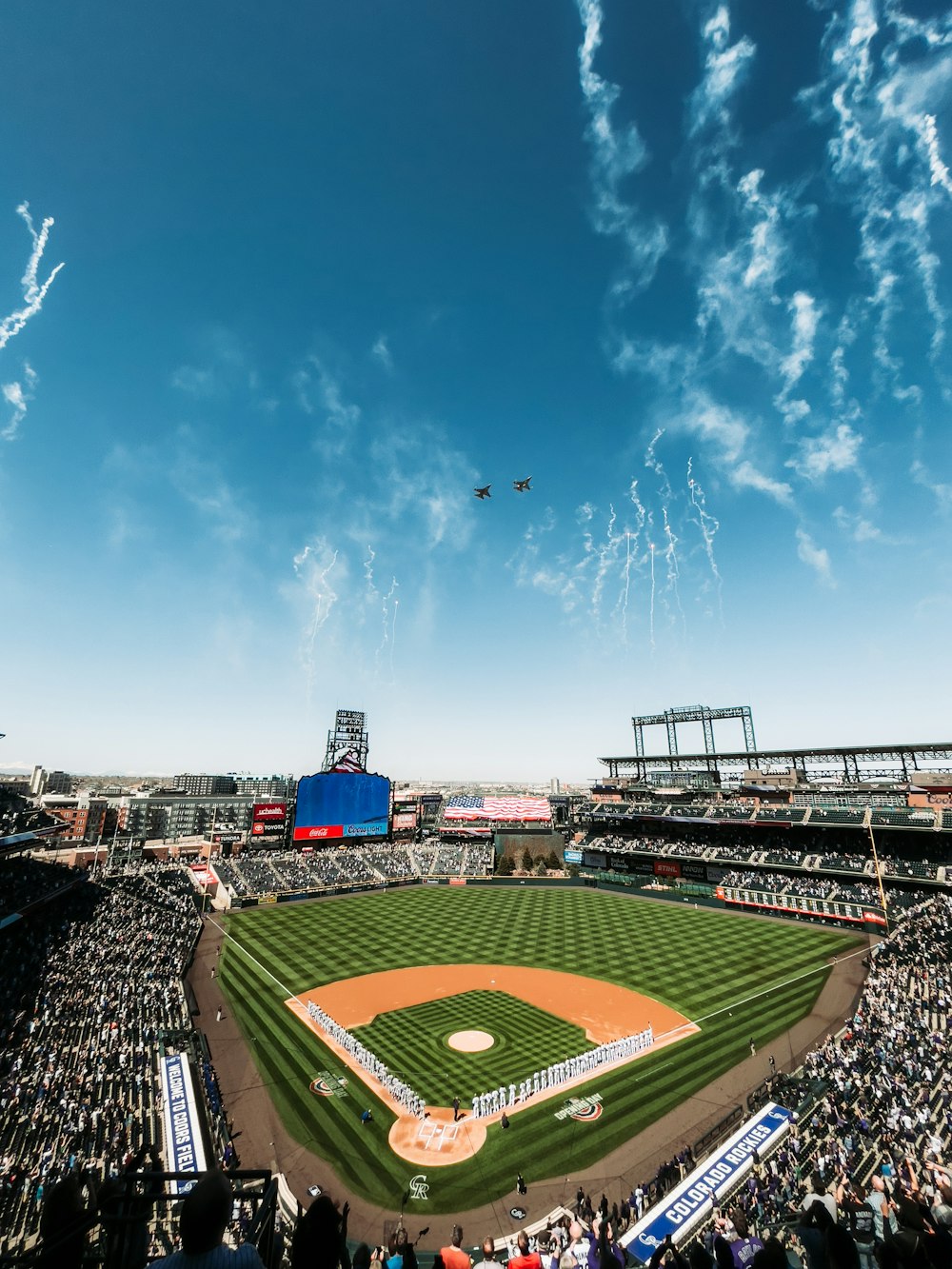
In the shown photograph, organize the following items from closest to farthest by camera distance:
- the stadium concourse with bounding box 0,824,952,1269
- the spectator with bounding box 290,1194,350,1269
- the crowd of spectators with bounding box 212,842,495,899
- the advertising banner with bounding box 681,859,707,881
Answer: the spectator with bounding box 290,1194,350,1269, the stadium concourse with bounding box 0,824,952,1269, the crowd of spectators with bounding box 212,842,495,899, the advertising banner with bounding box 681,859,707,881

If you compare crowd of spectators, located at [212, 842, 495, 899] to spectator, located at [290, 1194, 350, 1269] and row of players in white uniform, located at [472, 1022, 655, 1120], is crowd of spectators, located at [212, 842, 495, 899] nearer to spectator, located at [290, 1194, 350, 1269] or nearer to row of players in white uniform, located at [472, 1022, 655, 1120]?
row of players in white uniform, located at [472, 1022, 655, 1120]

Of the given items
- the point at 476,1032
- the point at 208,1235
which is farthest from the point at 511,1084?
the point at 208,1235

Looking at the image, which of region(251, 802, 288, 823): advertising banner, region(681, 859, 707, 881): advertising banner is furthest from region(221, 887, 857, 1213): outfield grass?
region(251, 802, 288, 823): advertising banner

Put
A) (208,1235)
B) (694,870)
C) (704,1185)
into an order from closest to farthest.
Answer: (208,1235) < (704,1185) < (694,870)

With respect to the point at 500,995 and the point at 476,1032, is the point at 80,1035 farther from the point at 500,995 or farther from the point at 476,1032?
the point at 500,995

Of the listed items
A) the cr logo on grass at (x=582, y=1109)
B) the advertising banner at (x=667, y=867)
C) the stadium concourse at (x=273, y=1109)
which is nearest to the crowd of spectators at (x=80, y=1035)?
the stadium concourse at (x=273, y=1109)

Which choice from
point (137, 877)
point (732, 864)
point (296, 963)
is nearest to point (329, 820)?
point (137, 877)
